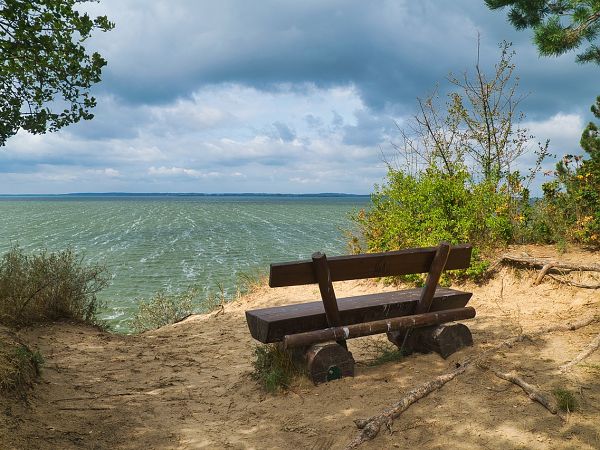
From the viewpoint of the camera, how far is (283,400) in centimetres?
548

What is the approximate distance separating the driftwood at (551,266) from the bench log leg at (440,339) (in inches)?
155

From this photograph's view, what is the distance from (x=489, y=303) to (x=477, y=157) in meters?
6.38

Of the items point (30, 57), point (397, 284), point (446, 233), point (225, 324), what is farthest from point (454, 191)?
point (30, 57)

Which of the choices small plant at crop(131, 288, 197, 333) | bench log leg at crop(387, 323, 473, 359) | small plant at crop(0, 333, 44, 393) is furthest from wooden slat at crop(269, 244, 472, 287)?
small plant at crop(131, 288, 197, 333)

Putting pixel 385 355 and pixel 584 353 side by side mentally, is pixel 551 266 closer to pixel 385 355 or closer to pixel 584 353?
pixel 584 353

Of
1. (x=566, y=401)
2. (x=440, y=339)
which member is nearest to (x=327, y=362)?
(x=440, y=339)

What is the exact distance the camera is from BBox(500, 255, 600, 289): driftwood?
9102mm

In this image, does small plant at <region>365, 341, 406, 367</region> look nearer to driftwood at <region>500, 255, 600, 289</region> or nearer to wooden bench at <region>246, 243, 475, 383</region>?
wooden bench at <region>246, 243, 475, 383</region>

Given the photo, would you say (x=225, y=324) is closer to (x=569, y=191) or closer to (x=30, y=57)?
(x=30, y=57)

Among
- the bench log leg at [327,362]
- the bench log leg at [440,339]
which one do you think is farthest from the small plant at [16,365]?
the bench log leg at [440,339]

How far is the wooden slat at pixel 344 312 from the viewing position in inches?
219

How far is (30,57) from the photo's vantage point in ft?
23.5

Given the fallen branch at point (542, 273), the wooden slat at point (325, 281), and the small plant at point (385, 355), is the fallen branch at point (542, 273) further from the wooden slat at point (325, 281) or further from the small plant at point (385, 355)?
the wooden slat at point (325, 281)

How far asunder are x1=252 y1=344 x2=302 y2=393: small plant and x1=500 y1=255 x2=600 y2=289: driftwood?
228 inches
